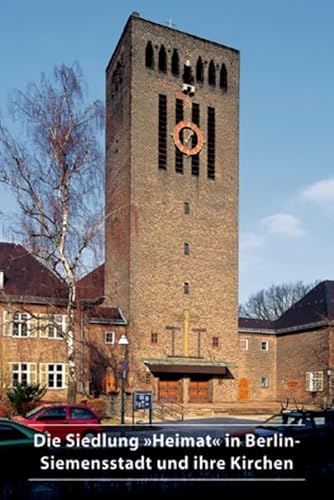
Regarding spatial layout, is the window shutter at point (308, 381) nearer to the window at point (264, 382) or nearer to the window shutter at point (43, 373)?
the window at point (264, 382)

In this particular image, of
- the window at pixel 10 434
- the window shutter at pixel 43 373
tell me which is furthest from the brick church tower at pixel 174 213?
the window at pixel 10 434

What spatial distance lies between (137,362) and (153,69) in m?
19.9

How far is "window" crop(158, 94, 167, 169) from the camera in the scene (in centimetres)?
4369

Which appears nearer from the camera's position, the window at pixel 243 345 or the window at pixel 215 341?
the window at pixel 215 341

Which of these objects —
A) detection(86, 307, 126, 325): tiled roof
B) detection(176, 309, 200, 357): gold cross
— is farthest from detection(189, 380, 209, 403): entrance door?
detection(86, 307, 126, 325): tiled roof

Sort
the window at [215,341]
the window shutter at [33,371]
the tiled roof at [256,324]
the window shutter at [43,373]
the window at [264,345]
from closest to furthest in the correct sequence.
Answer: the window shutter at [33,371] → the window shutter at [43,373] → the window at [215,341] → the window at [264,345] → the tiled roof at [256,324]

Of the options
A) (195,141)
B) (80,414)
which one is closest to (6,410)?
(80,414)

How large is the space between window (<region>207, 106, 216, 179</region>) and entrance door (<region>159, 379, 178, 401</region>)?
47.2 ft

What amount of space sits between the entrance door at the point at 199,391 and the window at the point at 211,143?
1419 centimetres

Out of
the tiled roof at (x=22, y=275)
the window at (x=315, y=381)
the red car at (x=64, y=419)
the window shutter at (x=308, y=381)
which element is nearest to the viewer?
the red car at (x=64, y=419)

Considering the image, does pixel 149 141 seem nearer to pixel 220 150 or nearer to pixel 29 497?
pixel 220 150

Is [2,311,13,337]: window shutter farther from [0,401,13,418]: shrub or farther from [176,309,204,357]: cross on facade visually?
[176,309,204,357]: cross on facade

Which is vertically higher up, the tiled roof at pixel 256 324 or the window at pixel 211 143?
the window at pixel 211 143

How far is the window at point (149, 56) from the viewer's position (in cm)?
4422
